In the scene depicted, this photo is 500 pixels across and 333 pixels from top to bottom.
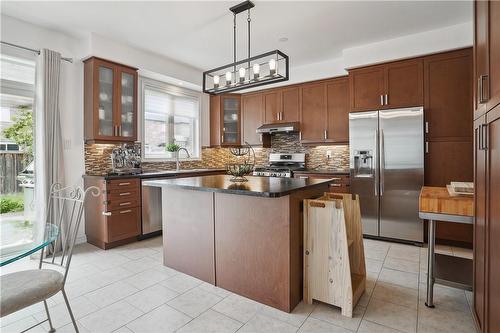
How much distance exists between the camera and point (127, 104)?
4117mm

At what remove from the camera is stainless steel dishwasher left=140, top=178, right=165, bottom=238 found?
155 inches

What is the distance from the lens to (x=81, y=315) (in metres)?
2.03

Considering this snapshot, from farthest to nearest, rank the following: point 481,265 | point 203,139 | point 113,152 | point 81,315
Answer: point 203,139 < point 113,152 < point 81,315 < point 481,265

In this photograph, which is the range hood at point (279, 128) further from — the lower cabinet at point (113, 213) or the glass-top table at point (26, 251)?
the glass-top table at point (26, 251)

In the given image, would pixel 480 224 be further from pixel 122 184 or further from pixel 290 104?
pixel 290 104

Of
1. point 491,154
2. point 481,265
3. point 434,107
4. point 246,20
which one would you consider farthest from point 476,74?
point 246,20

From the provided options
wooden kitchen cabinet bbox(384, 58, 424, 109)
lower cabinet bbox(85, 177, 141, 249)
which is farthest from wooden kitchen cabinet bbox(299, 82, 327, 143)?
lower cabinet bbox(85, 177, 141, 249)

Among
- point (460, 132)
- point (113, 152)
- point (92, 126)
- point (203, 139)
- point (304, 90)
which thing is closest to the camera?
point (460, 132)

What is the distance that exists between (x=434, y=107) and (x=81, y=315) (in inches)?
175

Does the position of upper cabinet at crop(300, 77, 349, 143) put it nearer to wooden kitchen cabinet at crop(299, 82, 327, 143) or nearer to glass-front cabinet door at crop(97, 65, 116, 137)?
wooden kitchen cabinet at crop(299, 82, 327, 143)

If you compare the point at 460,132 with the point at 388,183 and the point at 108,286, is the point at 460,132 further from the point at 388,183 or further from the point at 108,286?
the point at 108,286

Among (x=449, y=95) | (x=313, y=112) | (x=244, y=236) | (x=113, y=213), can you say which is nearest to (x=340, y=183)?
(x=313, y=112)

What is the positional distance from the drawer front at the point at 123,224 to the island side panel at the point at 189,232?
106 centimetres

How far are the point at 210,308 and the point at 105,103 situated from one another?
3163 millimetres
